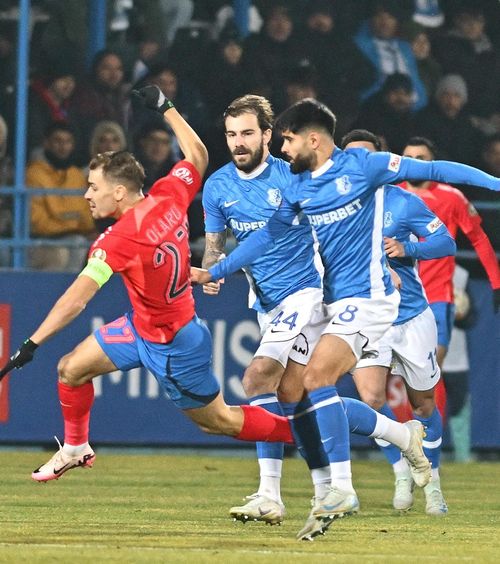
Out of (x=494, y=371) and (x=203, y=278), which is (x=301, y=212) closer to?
(x=203, y=278)

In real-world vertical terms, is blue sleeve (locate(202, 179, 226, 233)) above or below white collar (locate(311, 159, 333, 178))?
below

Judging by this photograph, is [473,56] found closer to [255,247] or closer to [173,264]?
[255,247]

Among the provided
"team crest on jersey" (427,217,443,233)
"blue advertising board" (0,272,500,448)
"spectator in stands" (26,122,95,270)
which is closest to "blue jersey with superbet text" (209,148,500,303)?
"team crest on jersey" (427,217,443,233)

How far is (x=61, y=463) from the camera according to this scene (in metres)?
8.85

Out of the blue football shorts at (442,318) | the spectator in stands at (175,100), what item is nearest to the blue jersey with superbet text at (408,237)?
the blue football shorts at (442,318)

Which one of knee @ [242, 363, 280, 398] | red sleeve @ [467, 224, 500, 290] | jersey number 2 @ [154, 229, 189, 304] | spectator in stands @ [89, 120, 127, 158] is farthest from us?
spectator in stands @ [89, 120, 127, 158]

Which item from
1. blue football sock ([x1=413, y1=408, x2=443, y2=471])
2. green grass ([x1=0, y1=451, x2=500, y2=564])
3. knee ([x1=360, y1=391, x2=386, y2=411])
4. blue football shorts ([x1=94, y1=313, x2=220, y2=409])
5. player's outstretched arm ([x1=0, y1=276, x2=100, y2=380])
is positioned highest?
player's outstretched arm ([x1=0, y1=276, x2=100, y2=380])

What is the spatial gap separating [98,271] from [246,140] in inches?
65.4

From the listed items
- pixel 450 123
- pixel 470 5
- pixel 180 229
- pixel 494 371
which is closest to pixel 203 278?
pixel 180 229

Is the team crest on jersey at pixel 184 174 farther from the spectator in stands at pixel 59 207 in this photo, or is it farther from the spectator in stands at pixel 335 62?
the spectator in stands at pixel 335 62

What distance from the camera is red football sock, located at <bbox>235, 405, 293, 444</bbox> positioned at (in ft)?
28.6

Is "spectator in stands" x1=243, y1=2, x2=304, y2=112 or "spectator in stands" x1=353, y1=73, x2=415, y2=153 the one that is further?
"spectator in stands" x1=243, y1=2, x2=304, y2=112

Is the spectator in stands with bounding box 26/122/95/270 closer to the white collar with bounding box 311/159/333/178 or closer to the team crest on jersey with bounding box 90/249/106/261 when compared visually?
the white collar with bounding box 311/159/333/178

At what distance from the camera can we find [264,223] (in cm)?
Result: 938
